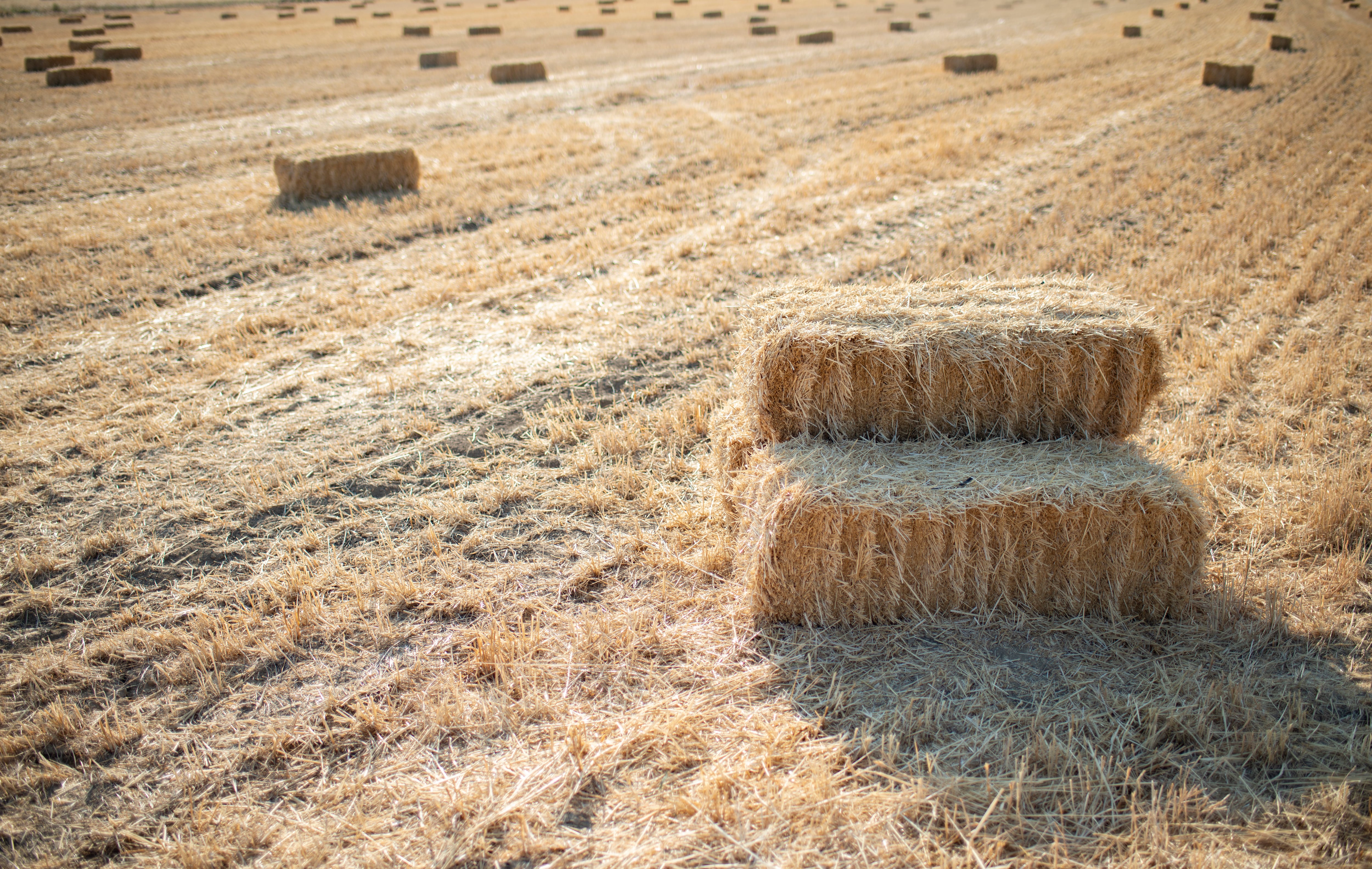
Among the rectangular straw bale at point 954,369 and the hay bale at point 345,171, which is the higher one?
the hay bale at point 345,171

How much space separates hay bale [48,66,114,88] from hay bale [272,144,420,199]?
12.9 metres

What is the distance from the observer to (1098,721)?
3.32m

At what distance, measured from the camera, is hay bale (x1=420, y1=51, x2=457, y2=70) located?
24.2 metres

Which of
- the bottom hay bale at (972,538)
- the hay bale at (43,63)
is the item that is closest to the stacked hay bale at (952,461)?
the bottom hay bale at (972,538)

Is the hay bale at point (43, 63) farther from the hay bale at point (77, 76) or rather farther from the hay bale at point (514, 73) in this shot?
the hay bale at point (514, 73)

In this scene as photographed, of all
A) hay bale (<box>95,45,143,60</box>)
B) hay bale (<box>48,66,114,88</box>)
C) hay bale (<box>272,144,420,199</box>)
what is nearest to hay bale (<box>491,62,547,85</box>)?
hay bale (<box>48,66,114,88</box>)

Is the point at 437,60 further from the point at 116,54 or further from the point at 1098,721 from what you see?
the point at 1098,721

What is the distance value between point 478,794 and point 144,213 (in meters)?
10.9

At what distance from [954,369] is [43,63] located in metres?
27.1

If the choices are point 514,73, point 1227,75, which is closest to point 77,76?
point 514,73

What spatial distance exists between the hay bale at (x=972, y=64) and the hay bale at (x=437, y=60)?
1404cm

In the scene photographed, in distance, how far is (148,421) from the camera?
6.00 metres

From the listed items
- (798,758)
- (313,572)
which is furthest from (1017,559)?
(313,572)

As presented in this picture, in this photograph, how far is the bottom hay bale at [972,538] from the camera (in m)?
3.71
